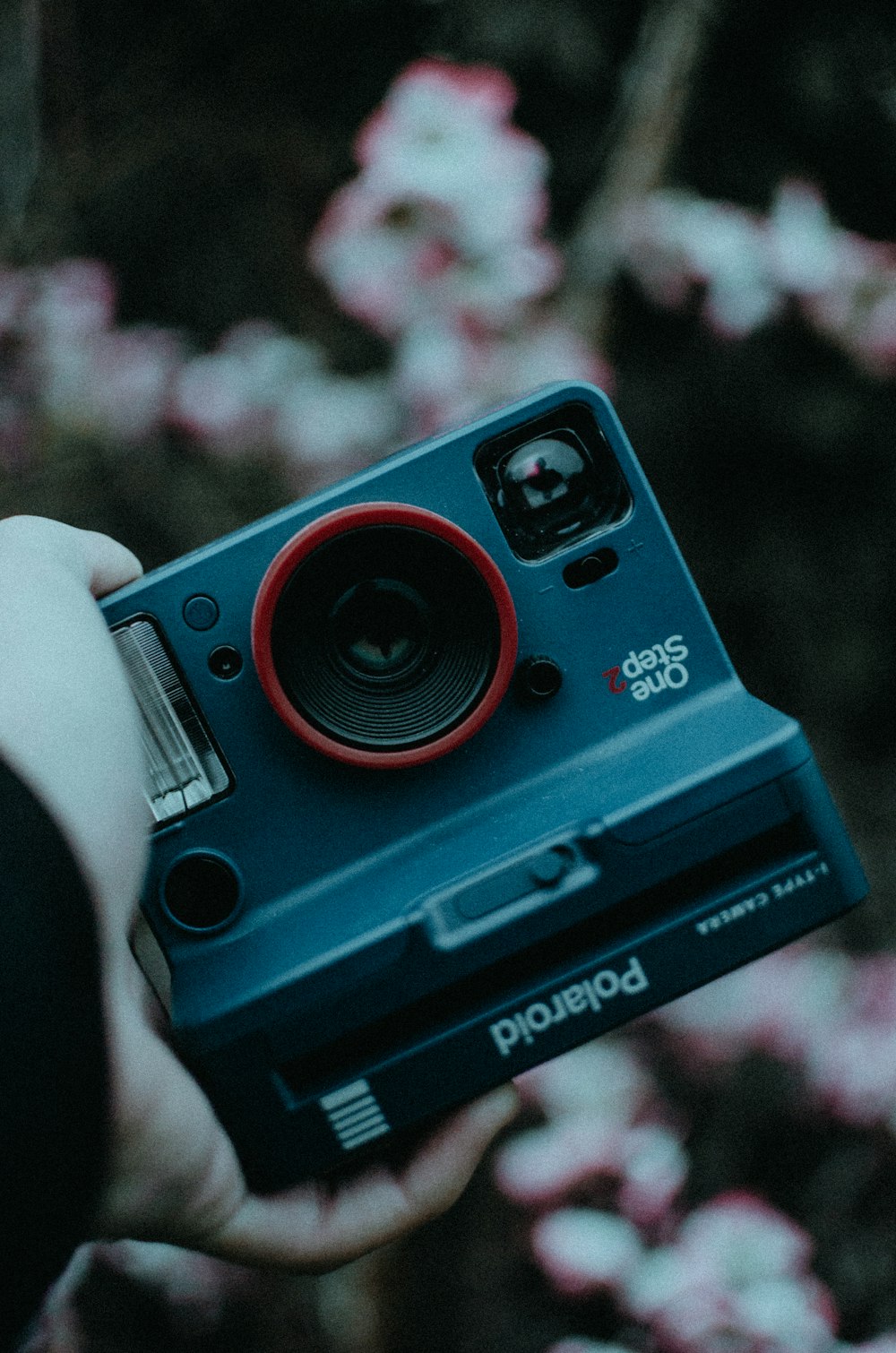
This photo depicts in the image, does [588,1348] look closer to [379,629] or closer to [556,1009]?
[556,1009]

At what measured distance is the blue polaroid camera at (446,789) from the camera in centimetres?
89

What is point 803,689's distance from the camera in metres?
2.21

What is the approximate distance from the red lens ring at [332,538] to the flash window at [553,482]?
65mm

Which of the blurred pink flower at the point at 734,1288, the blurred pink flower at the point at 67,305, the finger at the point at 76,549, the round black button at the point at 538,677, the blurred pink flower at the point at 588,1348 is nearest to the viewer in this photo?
the finger at the point at 76,549

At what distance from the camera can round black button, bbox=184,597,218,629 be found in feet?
3.11

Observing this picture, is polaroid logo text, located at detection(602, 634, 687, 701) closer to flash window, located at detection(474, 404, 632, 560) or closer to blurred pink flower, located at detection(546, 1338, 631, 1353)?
flash window, located at detection(474, 404, 632, 560)

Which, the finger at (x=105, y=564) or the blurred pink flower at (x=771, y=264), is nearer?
the finger at (x=105, y=564)

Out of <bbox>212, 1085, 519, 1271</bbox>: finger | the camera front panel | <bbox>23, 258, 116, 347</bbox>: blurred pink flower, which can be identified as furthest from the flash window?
<bbox>23, 258, 116, 347</bbox>: blurred pink flower

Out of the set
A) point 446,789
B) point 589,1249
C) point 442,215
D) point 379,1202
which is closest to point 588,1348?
point 589,1249

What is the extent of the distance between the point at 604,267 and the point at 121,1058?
4.37 feet

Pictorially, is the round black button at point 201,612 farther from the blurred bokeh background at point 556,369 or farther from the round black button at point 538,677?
the blurred bokeh background at point 556,369

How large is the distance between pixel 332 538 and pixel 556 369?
0.77 meters

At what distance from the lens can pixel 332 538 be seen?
0.92m

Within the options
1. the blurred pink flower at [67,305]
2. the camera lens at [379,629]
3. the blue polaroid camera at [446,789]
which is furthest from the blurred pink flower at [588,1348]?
the blurred pink flower at [67,305]
